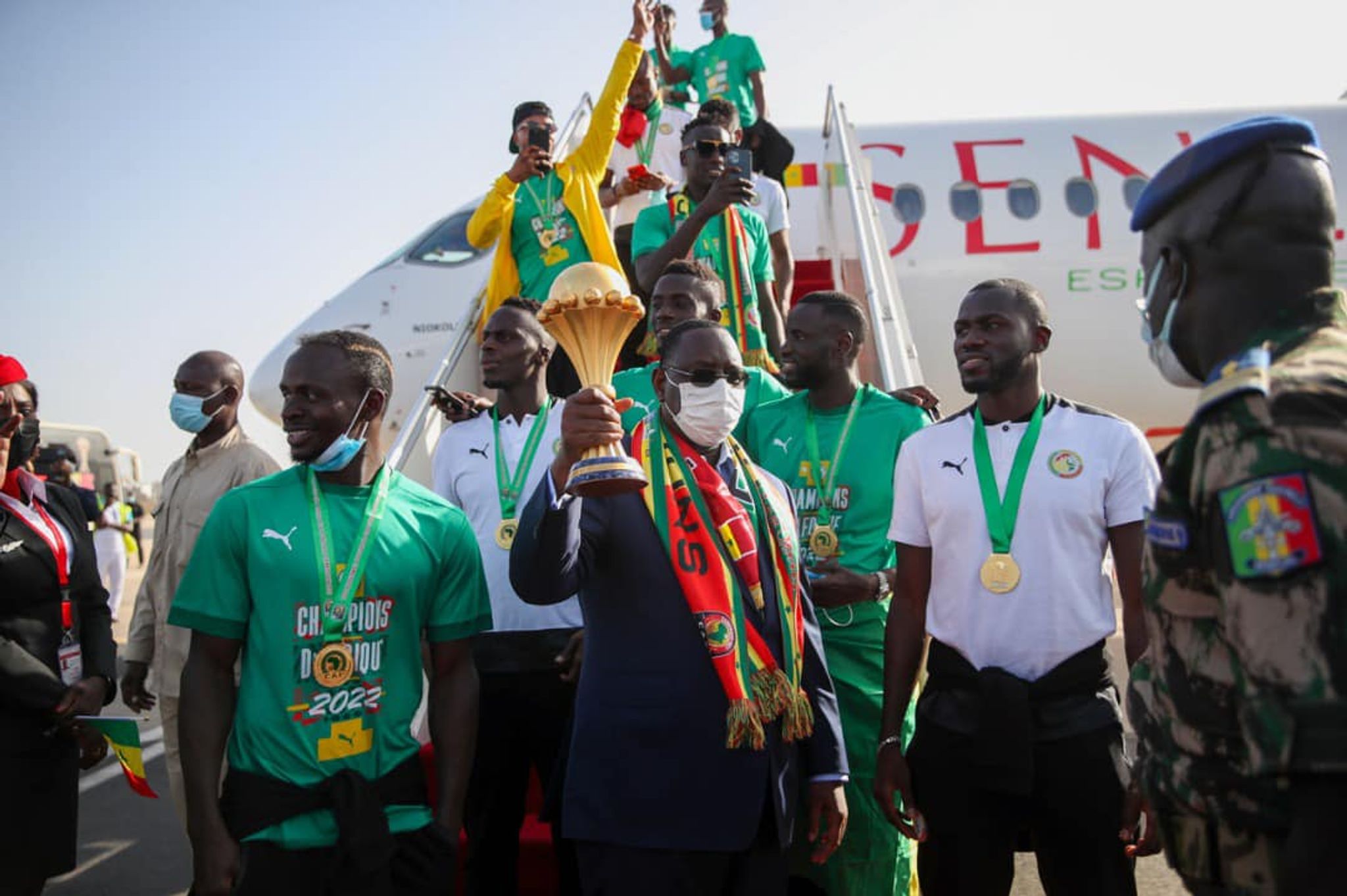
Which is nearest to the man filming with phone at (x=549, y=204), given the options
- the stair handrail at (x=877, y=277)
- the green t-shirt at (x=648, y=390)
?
the green t-shirt at (x=648, y=390)

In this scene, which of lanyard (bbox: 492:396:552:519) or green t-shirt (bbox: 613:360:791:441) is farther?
green t-shirt (bbox: 613:360:791:441)

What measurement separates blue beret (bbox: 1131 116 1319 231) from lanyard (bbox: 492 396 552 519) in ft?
8.95

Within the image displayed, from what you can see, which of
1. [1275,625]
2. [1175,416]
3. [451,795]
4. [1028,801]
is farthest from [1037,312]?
[1175,416]

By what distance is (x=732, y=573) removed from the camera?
2.73 meters

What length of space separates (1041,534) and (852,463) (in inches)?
34.5

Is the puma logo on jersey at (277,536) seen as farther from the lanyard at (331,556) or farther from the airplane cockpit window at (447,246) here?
the airplane cockpit window at (447,246)

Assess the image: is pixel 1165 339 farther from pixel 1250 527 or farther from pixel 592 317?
pixel 592 317

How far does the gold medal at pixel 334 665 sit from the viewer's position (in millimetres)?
2566

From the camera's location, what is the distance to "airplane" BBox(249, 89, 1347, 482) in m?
9.84

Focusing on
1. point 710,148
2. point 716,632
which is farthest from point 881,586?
point 710,148

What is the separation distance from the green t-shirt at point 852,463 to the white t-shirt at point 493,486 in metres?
0.84

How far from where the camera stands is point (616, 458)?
2215 mm

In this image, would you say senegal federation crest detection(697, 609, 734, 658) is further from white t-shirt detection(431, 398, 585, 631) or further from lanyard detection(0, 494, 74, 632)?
lanyard detection(0, 494, 74, 632)

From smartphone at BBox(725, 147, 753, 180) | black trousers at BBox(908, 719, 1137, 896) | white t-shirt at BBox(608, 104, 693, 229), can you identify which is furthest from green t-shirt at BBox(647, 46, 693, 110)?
black trousers at BBox(908, 719, 1137, 896)
